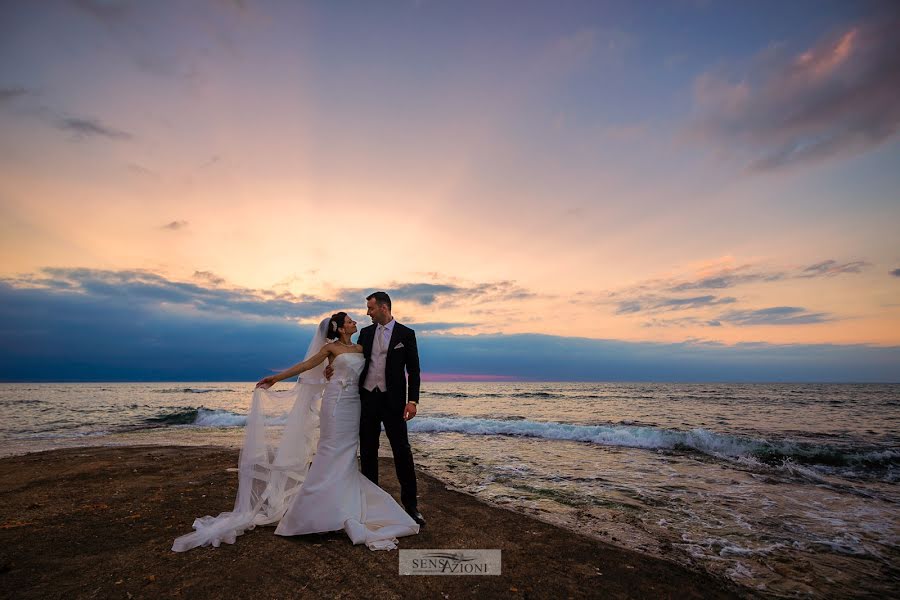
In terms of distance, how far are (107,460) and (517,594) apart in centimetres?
1127

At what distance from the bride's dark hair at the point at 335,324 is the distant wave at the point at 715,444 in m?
12.7

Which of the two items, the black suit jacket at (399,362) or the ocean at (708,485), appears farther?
the black suit jacket at (399,362)

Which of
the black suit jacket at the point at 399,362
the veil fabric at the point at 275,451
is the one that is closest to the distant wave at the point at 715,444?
the black suit jacket at the point at 399,362

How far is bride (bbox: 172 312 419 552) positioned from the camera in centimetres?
495

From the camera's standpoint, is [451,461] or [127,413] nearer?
[451,461]

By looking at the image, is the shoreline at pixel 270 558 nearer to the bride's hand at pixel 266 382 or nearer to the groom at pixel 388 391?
the groom at pixel 388 391

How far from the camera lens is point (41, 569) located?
4.14 m

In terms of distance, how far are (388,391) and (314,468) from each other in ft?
4.17

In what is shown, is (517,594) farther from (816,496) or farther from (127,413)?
(127,413)

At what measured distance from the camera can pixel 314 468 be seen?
5121 mm

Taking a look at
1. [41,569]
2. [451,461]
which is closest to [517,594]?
[41,569]

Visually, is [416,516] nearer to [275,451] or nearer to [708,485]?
[275,451]

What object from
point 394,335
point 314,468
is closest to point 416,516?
point 314,468

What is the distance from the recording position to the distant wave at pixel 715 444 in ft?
40.0
